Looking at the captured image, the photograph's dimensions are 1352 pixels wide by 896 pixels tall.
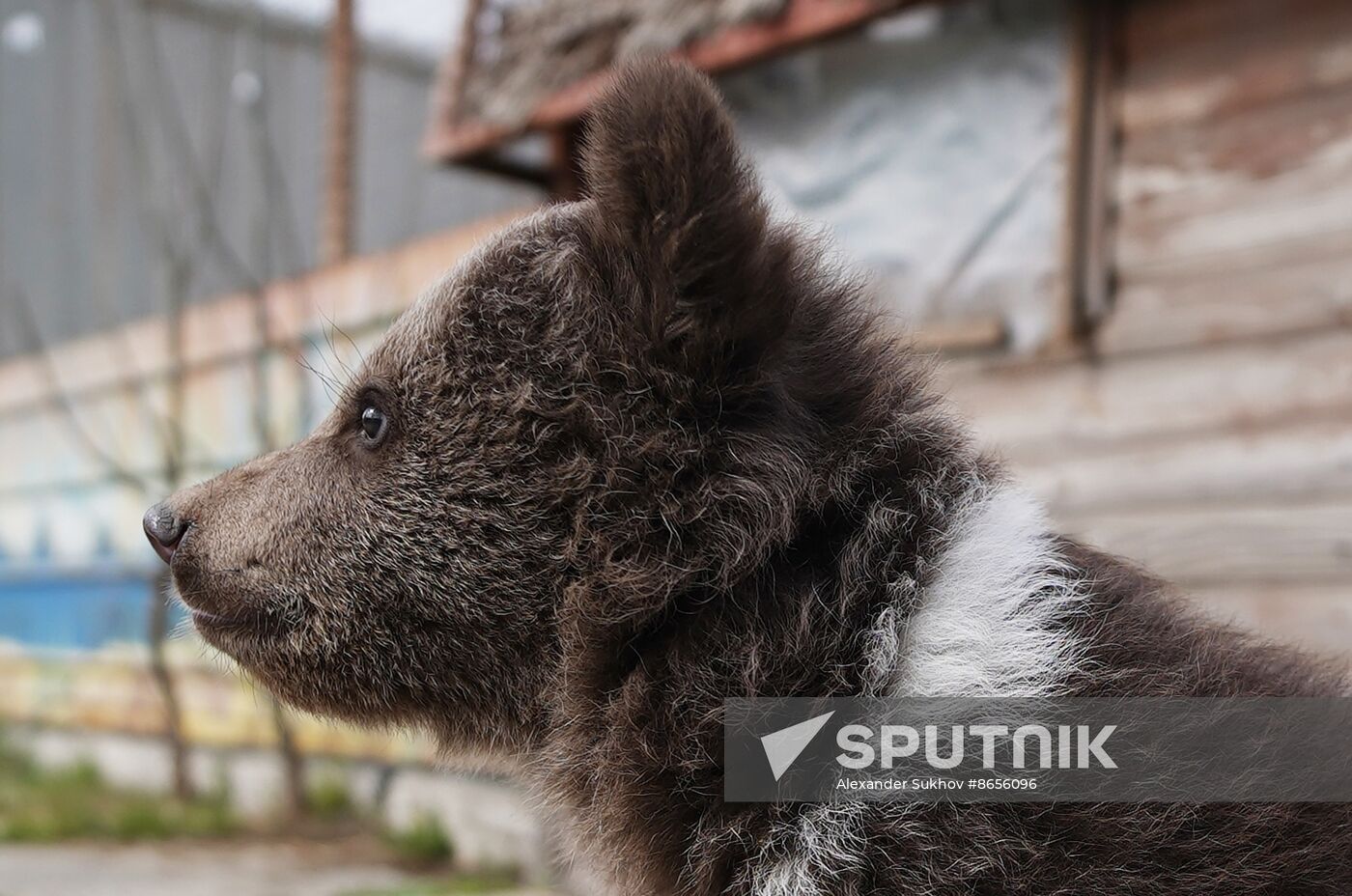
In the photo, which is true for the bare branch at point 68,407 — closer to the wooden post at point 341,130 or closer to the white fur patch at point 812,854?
the wooden post at point 341,130

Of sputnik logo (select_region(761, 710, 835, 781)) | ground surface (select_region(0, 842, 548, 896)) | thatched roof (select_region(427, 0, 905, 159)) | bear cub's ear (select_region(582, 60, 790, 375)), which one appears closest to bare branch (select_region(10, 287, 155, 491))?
ground surface (select_region(0, 842, 548, 896))

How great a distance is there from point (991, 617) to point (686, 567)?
0.48 m

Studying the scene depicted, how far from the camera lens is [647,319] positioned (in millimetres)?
1988

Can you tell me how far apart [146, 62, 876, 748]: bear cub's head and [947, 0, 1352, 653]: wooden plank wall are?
6.13 ft

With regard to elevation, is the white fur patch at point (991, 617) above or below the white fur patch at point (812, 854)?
above

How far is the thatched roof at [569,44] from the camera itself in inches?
182

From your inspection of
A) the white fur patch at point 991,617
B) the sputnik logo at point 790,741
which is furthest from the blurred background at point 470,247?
the sputnik logo at point 790,741

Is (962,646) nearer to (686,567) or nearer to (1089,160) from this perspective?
(686,567)

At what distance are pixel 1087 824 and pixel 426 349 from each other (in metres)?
1.40

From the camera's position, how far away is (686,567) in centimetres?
195

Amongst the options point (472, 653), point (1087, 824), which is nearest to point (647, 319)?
point (472, 653)

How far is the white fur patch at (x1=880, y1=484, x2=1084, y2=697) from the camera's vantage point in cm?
179

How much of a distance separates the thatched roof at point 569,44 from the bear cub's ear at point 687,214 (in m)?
2.43

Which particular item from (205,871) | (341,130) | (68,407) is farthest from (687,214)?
(68,407)
